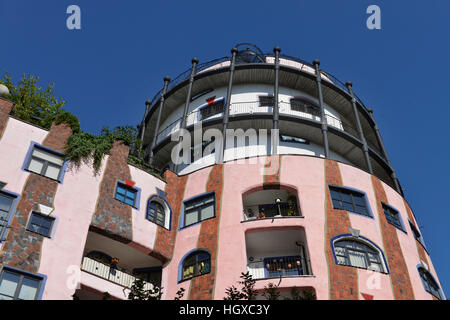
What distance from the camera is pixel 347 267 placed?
1947cm

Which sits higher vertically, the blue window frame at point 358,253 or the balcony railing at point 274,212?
the balcony railing at point 274,212

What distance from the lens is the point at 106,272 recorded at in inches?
795

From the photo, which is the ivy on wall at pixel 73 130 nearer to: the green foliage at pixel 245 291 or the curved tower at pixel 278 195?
the curved tower at pixel 278 195

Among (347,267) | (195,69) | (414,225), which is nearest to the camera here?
(347,267)

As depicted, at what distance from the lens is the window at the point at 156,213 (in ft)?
74.0

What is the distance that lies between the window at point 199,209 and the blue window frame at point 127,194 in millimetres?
2631

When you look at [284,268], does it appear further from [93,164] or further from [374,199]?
[93,164]

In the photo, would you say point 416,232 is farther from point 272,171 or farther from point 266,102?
point 266,102

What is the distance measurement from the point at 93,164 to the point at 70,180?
170 centimetres

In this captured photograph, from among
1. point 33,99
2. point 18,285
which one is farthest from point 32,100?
point 18,285

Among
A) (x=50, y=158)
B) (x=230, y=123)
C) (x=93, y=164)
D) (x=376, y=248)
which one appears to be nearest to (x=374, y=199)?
(x=376, y=248)

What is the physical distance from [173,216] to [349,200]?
349 inches

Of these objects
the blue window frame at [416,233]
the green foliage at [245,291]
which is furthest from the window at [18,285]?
the blue window frame at [416,233]

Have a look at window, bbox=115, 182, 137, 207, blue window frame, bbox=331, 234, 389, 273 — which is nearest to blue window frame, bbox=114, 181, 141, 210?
window, bbox=115, 182, 137, 207
